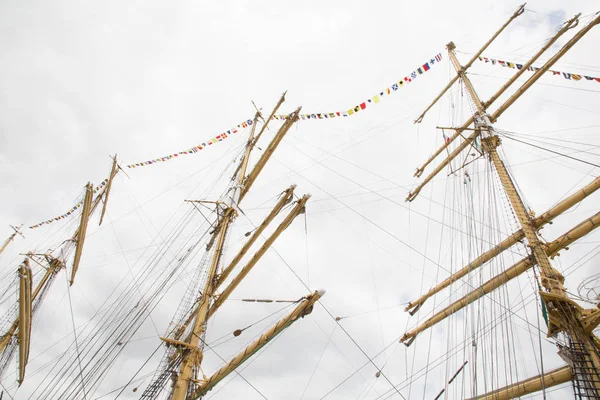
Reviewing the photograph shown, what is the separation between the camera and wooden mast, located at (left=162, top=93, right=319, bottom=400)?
7.32m

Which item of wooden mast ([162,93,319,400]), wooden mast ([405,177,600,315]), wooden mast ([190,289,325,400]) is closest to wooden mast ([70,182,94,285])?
wooden mast ([162,93,319,400])

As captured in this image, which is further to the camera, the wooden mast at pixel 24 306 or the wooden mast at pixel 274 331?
the wooden mast at pixel 24 306

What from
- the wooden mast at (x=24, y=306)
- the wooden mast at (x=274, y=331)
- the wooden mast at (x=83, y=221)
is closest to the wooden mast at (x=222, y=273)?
the wooden mast at (x=274, y=331)

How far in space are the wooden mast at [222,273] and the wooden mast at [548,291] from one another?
17.8 ft

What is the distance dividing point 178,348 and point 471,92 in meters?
16.7

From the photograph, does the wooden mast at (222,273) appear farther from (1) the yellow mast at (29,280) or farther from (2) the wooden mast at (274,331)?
(1) the yellow mast at (29,280)

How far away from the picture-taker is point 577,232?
8664 millimetres

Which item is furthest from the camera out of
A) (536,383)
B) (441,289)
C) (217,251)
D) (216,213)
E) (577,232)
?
(441,289)

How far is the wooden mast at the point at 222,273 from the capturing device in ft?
24.0

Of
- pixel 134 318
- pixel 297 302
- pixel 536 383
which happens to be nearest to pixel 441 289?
pixel 536 383

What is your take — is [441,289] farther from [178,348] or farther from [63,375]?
[63,375]

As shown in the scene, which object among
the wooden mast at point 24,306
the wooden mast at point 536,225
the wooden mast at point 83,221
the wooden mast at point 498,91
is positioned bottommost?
the wooden mast at point 24,306

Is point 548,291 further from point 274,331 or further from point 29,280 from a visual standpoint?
point 29,280

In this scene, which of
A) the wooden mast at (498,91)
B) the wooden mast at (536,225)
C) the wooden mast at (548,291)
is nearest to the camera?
the wooden mast at (548,291)
